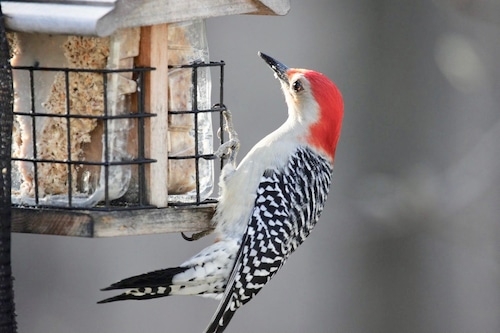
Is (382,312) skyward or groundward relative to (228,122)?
groundward

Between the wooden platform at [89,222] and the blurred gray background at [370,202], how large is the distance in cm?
298

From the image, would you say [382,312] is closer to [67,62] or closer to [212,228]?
[212,228]

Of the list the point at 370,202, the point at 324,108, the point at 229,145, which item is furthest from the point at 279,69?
the point at 370,202

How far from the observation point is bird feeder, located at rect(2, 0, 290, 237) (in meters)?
3.40

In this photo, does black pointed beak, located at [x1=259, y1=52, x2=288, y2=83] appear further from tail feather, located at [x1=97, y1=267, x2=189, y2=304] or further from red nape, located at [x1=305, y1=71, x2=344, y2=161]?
tail feather, located at [x1=97, y1=267, x2=189, y2=304]

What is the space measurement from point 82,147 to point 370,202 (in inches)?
143

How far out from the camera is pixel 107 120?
3.45 m

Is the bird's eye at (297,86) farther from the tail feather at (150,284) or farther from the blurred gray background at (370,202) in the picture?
the blurred gray background at (370,202)

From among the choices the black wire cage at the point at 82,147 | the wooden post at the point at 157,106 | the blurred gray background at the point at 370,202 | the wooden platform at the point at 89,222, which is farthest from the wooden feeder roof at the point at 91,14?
the blurred gray background at the point at 370,202

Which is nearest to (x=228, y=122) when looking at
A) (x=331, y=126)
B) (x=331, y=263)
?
(x=331, y=126)

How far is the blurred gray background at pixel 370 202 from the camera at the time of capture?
6512 mm

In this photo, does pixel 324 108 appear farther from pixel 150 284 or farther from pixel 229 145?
pixel 150 284

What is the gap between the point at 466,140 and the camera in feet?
21.7

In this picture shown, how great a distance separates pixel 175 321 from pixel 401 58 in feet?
8.11
